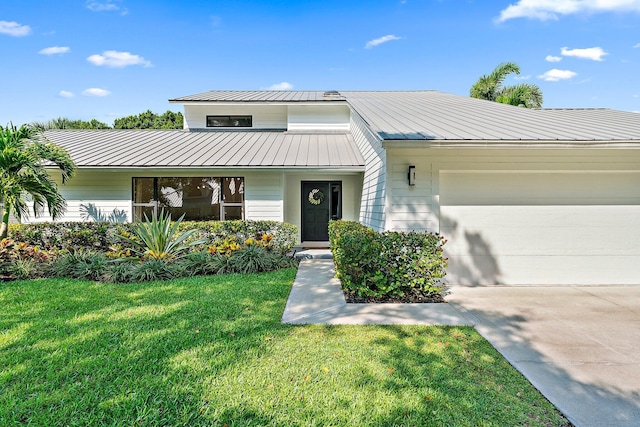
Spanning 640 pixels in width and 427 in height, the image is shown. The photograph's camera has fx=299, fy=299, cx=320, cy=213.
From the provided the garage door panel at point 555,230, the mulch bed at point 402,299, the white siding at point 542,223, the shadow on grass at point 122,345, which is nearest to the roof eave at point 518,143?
the white siding at point 542,223

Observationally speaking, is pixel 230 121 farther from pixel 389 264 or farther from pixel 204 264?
pixel 389 264

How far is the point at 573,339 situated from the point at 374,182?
15.0 feet

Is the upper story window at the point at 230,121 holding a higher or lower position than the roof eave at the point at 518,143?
higher

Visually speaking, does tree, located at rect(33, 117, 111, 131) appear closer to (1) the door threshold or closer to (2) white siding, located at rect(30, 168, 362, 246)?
(2) white siding, located at rect(30, 168, 362, 246)

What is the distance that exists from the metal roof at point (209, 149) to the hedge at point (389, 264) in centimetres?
386

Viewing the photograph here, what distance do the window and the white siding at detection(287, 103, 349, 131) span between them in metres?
4.34

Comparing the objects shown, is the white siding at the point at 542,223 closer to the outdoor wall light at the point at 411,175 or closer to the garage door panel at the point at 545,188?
the garage door panel at the point at 545,188

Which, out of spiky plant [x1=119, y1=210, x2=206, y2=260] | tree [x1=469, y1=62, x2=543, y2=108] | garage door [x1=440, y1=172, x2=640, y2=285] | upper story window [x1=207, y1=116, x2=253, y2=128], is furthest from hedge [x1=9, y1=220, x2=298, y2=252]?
tree [x1=469, y1=62, x2=543, y2=108]

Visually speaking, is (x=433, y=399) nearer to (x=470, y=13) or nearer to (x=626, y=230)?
(x=626, y=230)

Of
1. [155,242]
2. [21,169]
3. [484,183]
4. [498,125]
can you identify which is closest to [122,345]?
[155,242]

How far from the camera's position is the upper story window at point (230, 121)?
41.2 feet

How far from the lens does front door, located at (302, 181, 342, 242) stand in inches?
405

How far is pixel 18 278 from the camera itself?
5.86m

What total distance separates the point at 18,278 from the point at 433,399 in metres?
7.67
